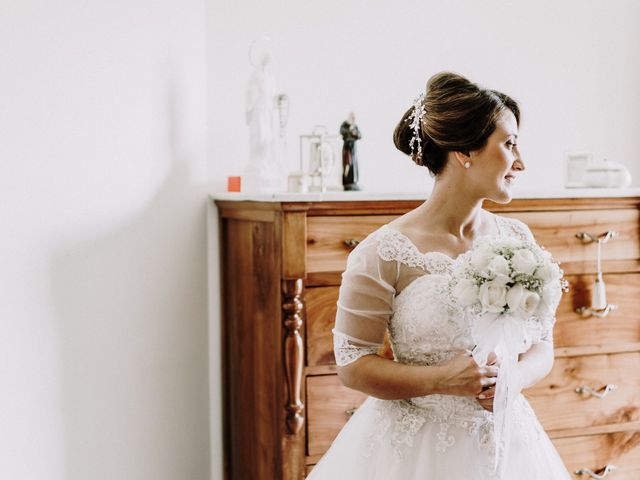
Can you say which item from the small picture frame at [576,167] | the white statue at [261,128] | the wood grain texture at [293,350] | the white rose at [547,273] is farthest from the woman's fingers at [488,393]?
the small picture frame at [576,167]

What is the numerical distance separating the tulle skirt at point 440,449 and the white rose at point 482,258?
0.36m

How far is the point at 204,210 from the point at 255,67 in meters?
0.54

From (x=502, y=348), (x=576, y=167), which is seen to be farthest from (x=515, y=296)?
(x=576, y=167)

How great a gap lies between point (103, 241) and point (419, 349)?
1.13 m

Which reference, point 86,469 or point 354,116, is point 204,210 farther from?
point 86,469

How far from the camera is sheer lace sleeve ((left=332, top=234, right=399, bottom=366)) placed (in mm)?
1872

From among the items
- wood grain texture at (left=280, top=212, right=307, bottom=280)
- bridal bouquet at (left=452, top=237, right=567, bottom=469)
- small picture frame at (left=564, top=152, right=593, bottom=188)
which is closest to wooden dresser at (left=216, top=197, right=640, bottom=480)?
wood grain texture at (left=280, top=212, right=307, bottom=280)

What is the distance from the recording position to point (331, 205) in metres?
2.51

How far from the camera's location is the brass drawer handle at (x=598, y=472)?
2.82m

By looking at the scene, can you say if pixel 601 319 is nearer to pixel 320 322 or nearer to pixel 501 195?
pixel 320 322

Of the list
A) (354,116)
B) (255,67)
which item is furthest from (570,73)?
(255,67)

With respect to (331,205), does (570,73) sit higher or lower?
higher

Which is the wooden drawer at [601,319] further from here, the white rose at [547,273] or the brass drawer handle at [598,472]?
the white rose at [547,273]

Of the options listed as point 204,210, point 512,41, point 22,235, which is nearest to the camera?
point 22,235
